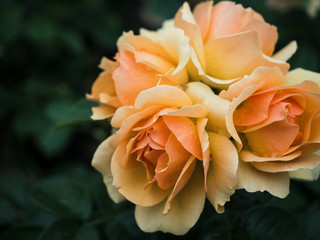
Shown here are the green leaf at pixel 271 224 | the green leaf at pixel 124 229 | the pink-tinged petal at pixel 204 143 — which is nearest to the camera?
the pink-tinged petal at pixel 204 143

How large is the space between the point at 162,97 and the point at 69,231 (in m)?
0.51

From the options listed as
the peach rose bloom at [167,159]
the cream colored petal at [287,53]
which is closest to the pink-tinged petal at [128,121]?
the peach rose bloom at [167,159]

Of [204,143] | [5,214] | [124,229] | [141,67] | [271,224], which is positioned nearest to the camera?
[204,143]

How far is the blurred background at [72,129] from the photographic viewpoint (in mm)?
907

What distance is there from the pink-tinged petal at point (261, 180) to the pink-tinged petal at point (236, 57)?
7.7 inches

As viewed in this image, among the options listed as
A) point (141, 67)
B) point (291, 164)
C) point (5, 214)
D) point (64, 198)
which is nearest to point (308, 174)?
point (291, 164)

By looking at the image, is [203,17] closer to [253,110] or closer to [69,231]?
[253,110]

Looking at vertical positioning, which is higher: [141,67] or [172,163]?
[141,67]

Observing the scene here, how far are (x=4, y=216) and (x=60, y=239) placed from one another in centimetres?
37

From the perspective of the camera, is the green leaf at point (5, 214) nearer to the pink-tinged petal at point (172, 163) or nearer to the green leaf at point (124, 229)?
the green leaf at point (124, 229)

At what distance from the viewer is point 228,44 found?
0.71 metres

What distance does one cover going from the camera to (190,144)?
63cm

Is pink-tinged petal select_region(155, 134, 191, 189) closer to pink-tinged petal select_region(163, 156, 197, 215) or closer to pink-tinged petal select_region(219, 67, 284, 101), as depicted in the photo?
pink-tinged petal select_region(163, 156, 197, 215)

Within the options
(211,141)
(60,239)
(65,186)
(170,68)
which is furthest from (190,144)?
(65,186)
